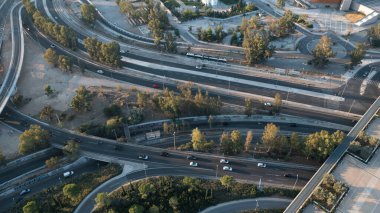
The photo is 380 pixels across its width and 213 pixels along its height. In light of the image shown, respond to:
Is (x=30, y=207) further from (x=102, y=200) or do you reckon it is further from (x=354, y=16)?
→ (x=354, y=16)

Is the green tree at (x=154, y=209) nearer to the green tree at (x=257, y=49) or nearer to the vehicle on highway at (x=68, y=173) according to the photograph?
the vehicle on highway at (x=68, y=173)

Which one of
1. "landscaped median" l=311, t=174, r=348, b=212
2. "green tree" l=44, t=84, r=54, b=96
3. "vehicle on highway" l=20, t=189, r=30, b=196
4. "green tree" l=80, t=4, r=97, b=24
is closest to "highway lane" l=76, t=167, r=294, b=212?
"landscaped median" l=311, t=174, r=348, b=212

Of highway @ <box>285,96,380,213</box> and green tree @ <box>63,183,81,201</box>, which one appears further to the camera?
green tree @ <box>63,183,81,201</box>

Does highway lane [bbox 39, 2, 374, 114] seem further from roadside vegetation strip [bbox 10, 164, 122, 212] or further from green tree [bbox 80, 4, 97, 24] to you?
roadside vegetation strip [bbox 10, 164, 122, 212]

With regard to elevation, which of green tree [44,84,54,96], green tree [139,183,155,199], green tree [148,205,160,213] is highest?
green tree [44,84,54,96]

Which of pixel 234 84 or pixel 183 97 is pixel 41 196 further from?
pixel 234 84

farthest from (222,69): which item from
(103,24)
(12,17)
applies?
(12,17)
